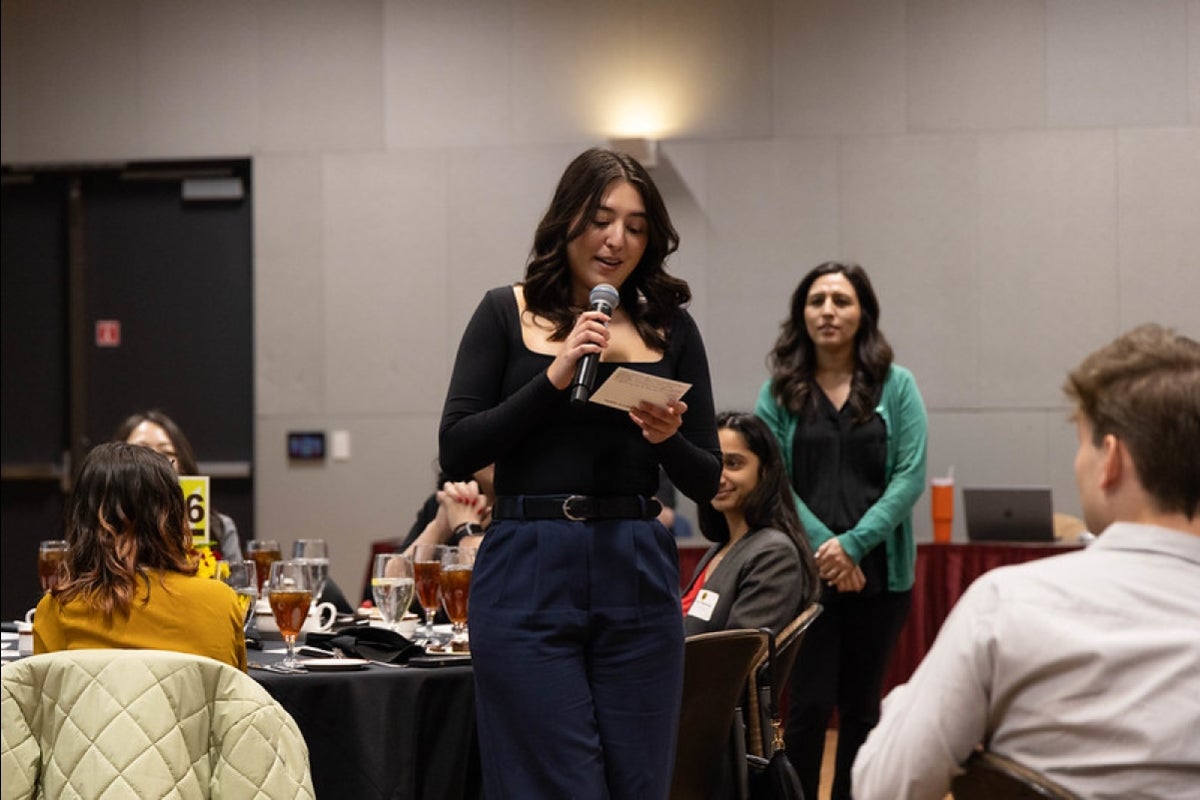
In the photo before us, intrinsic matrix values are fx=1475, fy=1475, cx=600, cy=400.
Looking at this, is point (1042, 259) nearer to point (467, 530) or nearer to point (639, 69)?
point (639, 69)

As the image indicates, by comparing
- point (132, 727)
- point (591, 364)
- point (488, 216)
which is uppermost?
point (488, 216)

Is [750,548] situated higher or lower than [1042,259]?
lower

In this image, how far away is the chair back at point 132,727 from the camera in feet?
6.48

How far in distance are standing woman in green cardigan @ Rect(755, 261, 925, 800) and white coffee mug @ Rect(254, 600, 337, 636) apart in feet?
4.81

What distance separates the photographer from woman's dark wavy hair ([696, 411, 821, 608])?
358cm

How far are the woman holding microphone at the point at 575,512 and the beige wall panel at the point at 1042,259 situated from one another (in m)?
4.95

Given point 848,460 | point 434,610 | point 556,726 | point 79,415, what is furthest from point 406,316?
point 556,726

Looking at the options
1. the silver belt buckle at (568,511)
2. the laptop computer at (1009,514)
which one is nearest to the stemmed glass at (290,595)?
the silver belt buckle at (568,511)

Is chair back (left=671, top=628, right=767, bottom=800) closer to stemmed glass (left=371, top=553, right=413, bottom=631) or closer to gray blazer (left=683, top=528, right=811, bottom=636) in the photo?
gray blazer (left=683, top=528, right=811, bottom=636)

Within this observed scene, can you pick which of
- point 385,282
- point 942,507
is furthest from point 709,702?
point 385,282

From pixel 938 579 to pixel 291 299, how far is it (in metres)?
3.55

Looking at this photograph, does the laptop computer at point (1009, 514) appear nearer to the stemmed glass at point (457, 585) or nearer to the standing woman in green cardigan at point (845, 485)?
the standing woman in green cardigan at point (845, 485)

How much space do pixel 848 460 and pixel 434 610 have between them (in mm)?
1687

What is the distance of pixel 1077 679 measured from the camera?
4.70 ft
